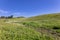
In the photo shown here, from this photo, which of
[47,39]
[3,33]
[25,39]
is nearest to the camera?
[3,33]

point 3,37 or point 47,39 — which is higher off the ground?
point 3,37

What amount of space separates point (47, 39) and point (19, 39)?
14.6ft

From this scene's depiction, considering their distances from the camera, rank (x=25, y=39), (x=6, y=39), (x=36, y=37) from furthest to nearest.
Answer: (x=36, y=37), (x=25, y=39), (x=6, y=39)

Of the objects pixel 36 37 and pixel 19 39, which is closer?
pixel 19 39

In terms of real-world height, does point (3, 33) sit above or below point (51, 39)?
above

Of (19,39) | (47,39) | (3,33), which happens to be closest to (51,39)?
(47,39)

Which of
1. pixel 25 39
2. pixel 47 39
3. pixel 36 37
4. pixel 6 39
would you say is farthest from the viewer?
pixel 47 39

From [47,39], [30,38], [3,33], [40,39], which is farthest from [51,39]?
[3,33]

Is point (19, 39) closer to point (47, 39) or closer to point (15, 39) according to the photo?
point (15, 39)

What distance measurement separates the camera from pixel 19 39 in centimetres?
1445

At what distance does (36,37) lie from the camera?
54.7 ft

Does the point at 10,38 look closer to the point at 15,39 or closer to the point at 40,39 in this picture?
the point at 15,39

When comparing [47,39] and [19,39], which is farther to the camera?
[47,39]

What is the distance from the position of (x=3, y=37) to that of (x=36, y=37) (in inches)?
180
